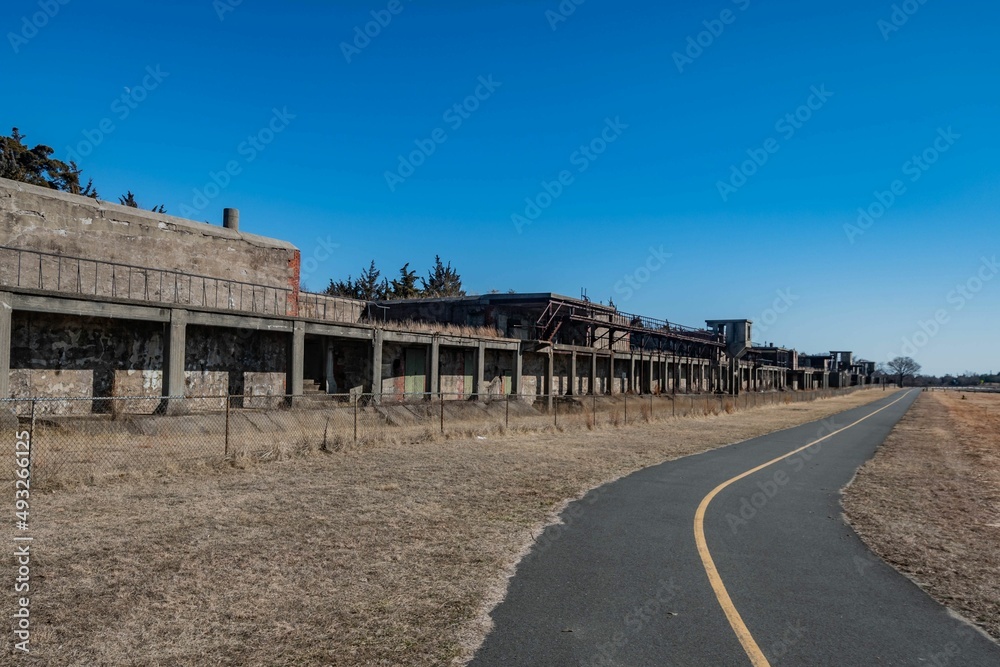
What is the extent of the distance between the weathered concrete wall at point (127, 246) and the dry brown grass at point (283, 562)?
11881mm

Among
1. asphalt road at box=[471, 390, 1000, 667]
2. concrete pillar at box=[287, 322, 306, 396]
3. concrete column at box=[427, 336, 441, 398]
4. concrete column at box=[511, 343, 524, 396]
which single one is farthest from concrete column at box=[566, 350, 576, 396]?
asphalt road at box=[471, 390, 1000, 667]

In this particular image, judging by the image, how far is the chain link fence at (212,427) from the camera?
1300cm

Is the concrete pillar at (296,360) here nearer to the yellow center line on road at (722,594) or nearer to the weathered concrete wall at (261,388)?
the weathered concrete wall at (261,388)

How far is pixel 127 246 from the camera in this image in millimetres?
22469

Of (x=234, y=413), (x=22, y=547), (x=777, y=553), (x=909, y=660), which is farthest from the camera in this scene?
(x=234, y=413)

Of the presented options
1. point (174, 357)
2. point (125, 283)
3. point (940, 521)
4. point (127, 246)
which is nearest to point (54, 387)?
point (174, 357)

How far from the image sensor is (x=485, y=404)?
30.2 meters

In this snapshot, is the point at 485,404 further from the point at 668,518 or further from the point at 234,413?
the point at 668,518

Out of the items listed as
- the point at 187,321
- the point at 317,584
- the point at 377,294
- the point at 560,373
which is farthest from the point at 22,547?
the point at 377,294

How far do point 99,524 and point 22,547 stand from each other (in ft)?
3.96

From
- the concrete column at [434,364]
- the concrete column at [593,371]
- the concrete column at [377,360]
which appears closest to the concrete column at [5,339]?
the concrete column at [377,360]

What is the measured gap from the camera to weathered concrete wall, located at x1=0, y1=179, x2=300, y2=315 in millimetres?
20078

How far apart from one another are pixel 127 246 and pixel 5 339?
6352mm

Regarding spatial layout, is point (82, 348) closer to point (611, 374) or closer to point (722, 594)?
point (722, 594)
